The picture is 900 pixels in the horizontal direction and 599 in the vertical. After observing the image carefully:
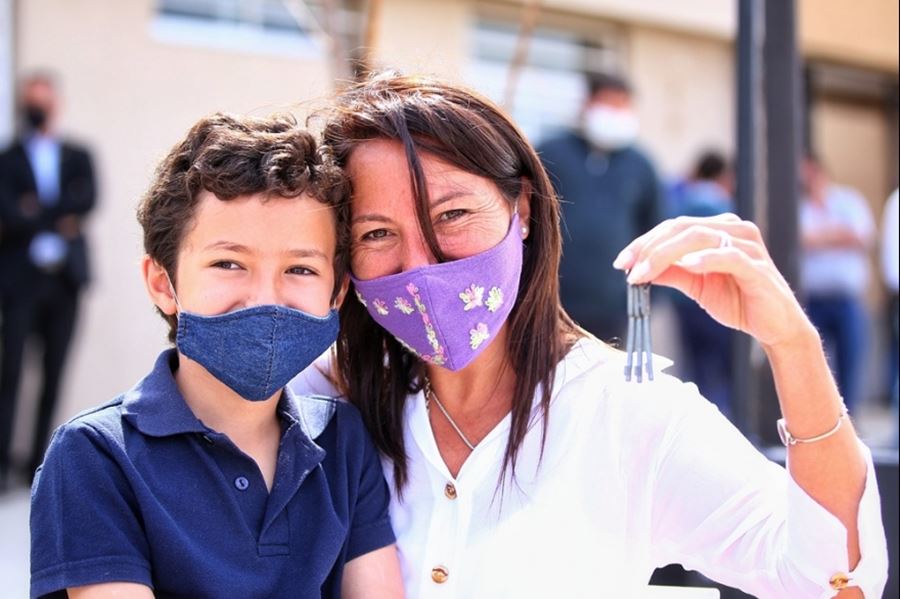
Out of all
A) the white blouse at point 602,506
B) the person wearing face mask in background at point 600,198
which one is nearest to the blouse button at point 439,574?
the white blouse at point 602,506

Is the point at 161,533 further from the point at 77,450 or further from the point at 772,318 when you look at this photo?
the point at 772,318

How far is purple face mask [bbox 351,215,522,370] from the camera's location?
2.08m

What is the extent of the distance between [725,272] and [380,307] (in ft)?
2.20

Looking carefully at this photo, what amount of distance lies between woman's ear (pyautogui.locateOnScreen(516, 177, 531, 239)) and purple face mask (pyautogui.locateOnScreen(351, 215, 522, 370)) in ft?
0.12

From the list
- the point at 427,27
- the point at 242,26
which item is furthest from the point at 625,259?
the point at 427,27

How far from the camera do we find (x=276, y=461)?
204cm

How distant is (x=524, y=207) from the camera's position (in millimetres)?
2248

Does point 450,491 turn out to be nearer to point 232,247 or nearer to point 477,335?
point 477,335

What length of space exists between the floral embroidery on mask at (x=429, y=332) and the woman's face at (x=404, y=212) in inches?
1.7

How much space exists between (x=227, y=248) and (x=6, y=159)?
4180 mm

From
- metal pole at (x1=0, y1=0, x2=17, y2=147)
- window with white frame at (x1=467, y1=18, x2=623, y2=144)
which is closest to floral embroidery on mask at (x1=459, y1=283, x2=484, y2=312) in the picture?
metal pole at (x1=0, y1=0, x2=17, y2=147)

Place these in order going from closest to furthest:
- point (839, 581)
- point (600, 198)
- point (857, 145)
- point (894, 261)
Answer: point (839, 581) → point (894, 261) → point (600, 198) → point (857, 145)

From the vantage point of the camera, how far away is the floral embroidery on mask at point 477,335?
2.14m

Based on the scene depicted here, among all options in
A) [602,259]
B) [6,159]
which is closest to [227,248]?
[602,259]
